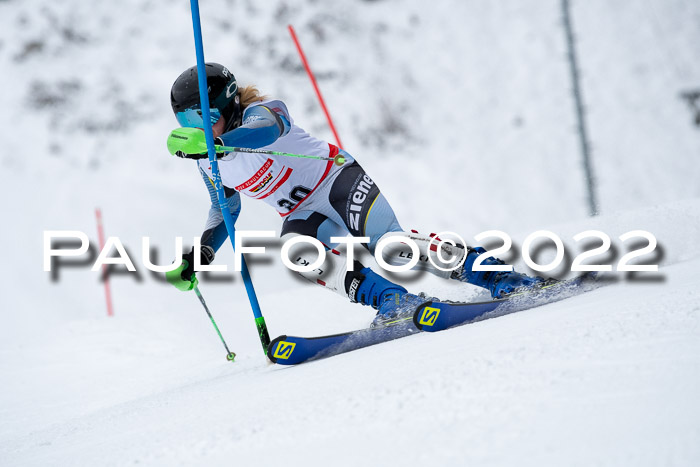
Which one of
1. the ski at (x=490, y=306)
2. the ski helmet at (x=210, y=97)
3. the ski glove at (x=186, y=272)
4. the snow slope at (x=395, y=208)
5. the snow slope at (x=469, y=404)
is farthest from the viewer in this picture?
the ski glove at (x=186, y=272)

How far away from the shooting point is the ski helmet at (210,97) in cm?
295

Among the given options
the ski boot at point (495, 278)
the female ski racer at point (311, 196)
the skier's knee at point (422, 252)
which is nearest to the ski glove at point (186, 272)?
the female ski racer at point (311, 196)

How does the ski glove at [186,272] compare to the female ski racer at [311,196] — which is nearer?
the female ski racer at [311,196]

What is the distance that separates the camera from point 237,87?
3150 mm

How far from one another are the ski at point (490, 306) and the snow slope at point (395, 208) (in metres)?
0.14

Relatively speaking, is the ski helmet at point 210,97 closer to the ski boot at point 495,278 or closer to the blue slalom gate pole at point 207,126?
the blue slalom gate pole at point 207,126

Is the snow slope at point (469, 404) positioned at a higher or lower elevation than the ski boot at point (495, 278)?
lower

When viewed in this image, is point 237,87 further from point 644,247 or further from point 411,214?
point 411,214

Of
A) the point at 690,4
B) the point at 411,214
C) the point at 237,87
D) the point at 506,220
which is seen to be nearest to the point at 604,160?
the point at 506,220

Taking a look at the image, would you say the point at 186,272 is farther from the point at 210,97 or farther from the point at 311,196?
the point at 210,97

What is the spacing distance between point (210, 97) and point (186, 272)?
922 millimetres

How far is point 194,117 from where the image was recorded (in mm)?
3000

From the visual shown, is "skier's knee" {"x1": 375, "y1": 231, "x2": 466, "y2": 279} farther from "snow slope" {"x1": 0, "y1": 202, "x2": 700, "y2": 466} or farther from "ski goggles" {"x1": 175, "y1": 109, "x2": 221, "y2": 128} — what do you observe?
"ski goggles" {"x1": 175, "y1": 109, "x2": 221, "y2": 128}

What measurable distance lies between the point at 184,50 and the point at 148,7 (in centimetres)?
150
